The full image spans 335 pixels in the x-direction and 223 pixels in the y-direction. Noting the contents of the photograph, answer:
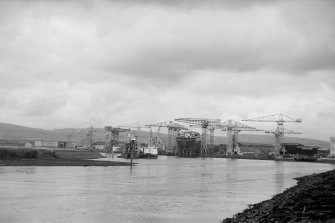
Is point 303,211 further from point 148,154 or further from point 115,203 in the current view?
point 148,154

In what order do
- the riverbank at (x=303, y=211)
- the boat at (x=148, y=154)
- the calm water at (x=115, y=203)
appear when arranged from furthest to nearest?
1. the boat at (x=148, y=154)
2. the calm water at (x=115, y=203)
3. the riverbank at (x=303, y=211)

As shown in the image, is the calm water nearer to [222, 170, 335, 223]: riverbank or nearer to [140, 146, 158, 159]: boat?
[222, 170, 335, 223]: riverbank

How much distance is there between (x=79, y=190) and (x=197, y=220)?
47.6 ft

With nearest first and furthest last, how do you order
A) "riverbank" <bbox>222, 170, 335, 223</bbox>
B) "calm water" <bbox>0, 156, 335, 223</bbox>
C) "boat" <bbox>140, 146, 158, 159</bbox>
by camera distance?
1. "riverbank" <bbox>222, 170, 335, 223</bbox>
2. "calm water" <bbox>0, 156, 335, 223</bbox>
3. "boat" <bbox>140, 146, 158, 159</bbox>

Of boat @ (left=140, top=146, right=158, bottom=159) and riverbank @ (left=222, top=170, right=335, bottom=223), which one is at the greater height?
boat @ (left=140, top=146, right=158, bottom=159)

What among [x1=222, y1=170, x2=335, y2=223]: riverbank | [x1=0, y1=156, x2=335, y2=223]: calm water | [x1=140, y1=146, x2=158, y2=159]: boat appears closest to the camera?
[x1=222, y1=170, x2=335, y2=223]: riverbank

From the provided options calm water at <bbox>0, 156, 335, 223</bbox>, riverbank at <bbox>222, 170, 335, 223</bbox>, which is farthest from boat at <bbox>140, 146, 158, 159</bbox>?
riverbank at <bbox>222, 170, 335, 223</bbox>

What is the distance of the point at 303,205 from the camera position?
18891 millimetres

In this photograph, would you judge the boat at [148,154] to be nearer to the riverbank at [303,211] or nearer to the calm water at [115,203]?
the calm water at [115,203]

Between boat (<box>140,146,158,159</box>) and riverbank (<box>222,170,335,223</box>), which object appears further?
boat (<box>140,146,158,159</box>)

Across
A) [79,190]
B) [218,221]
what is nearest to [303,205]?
[218,221]

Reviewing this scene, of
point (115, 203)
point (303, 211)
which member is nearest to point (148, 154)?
point (115, 203)

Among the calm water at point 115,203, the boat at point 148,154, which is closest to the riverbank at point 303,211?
the calm water at point 115,203

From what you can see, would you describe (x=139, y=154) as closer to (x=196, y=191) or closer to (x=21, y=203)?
(x=196, y=191)
